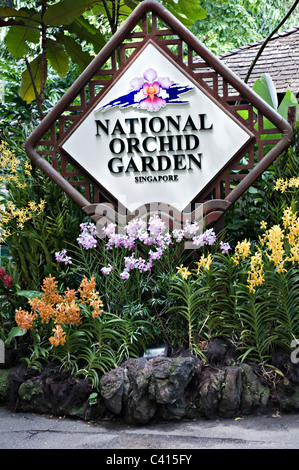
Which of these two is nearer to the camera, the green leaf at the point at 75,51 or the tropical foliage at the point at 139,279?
the tropical foliage at the point at 139,279

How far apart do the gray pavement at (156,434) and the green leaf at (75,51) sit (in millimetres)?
3674

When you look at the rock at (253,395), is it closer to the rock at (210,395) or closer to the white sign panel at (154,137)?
the rock at (210,395)

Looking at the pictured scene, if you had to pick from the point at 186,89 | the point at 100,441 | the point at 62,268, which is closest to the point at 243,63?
the point at 186,89

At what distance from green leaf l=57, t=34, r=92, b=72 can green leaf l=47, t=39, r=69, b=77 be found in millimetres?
160

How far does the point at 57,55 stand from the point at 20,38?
42 cm

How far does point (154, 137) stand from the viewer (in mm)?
4297

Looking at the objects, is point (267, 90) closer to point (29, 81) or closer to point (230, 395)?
point (29, 81)

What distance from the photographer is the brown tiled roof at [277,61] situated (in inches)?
348

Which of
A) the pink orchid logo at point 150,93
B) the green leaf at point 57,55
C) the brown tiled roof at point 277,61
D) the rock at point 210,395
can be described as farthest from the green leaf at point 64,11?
the brown tiled roof at point 277,61

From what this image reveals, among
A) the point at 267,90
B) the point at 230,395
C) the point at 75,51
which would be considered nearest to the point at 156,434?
the point at 230,395

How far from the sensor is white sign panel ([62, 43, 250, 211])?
4.22 m

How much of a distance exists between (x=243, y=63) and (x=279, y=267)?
704 centimetres

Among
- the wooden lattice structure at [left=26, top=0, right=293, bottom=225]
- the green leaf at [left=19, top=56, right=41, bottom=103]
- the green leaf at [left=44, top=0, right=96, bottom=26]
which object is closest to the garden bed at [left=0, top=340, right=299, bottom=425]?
the wooden lattice structure at [left=26, top=0, right=293, bottom=225]

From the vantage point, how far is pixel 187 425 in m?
3.27
